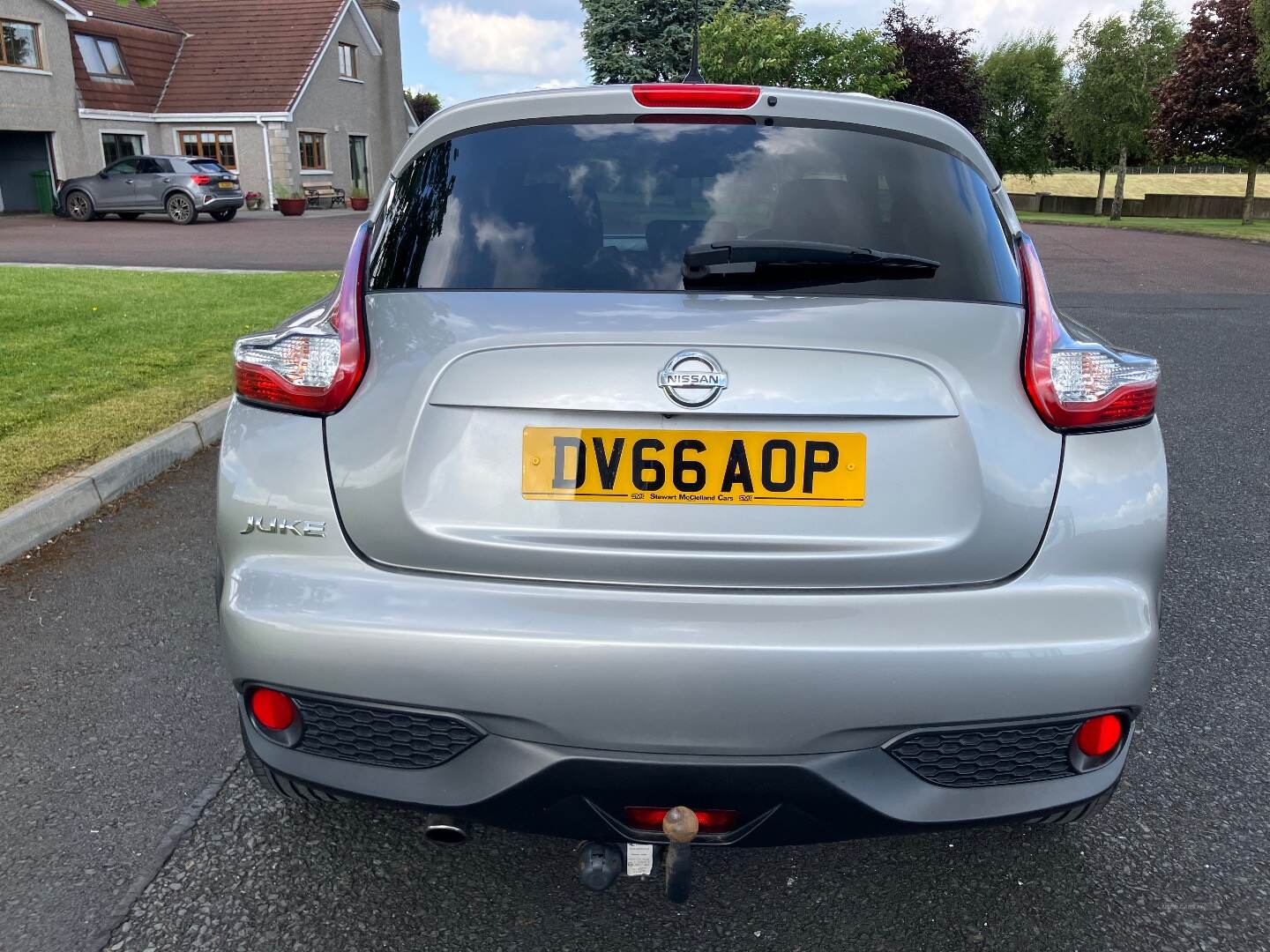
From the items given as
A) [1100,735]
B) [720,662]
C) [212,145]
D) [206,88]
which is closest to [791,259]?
[720,662]

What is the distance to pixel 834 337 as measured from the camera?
1861mm

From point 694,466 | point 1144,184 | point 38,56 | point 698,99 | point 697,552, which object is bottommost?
point 1144,184

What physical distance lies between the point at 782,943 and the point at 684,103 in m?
1.75

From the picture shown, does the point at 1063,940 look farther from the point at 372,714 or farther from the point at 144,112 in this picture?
the point at 144,112

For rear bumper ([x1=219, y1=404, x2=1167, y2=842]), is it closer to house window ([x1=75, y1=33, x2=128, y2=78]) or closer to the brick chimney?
house window ([x1=75, y1=33, x2=128, y2=78])

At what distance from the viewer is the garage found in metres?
32.1

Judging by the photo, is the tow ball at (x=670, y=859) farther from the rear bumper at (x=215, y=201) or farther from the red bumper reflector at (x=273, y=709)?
the rear bumper at (x=215, y=201)

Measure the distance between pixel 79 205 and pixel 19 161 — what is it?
6.70m

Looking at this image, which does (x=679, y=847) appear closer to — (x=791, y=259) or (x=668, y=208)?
(x=791, y=259)

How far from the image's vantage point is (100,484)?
15.7 ft

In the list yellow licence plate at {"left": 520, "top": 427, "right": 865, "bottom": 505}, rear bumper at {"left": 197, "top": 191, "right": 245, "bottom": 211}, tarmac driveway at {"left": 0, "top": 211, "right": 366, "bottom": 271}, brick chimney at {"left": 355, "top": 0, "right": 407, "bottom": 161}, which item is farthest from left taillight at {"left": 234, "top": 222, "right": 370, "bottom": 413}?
brick chimney at {"left": 355, "top": 0, "right": 407, "bottom": 161}

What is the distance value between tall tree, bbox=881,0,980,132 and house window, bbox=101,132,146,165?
31903mm

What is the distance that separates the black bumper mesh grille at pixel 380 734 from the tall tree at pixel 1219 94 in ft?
133

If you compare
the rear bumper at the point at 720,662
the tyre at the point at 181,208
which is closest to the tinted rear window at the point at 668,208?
the rear bumper at the point at 720,662
